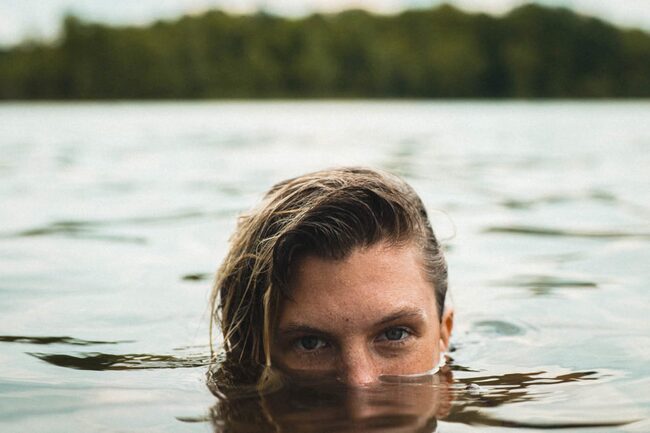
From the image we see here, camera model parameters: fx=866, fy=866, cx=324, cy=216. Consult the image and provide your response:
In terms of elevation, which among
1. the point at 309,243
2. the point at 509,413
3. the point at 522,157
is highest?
the point at 309,243

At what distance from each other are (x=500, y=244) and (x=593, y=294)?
1.55m

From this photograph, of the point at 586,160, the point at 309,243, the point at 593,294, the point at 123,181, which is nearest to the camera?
the point at 309,243

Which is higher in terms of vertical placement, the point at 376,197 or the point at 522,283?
the point at 376,197

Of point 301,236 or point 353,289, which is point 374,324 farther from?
point 301,236

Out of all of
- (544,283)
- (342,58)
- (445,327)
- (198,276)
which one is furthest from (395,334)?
(342,58)

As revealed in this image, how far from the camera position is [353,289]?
9.61 ft

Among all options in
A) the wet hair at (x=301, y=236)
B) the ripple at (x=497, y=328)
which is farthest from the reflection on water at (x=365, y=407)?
the ripple at (x=497, y=328)

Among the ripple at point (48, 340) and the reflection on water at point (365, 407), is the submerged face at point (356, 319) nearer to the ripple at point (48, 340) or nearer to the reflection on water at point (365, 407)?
the reflection on water at point (365, 407)

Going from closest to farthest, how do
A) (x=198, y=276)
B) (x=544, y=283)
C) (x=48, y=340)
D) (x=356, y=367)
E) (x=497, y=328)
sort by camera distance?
(x=356, y=367) < (x=48, y=340) < (x=497, y=328) < (x=544, y=283) < (x=198, y=276)

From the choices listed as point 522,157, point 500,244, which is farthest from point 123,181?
point 522,157

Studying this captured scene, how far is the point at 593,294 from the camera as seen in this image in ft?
16.7

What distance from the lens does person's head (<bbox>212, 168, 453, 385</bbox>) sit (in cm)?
292

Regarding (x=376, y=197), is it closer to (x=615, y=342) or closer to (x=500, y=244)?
(x=615, y=342)

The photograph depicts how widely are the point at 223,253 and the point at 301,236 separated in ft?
11.0
